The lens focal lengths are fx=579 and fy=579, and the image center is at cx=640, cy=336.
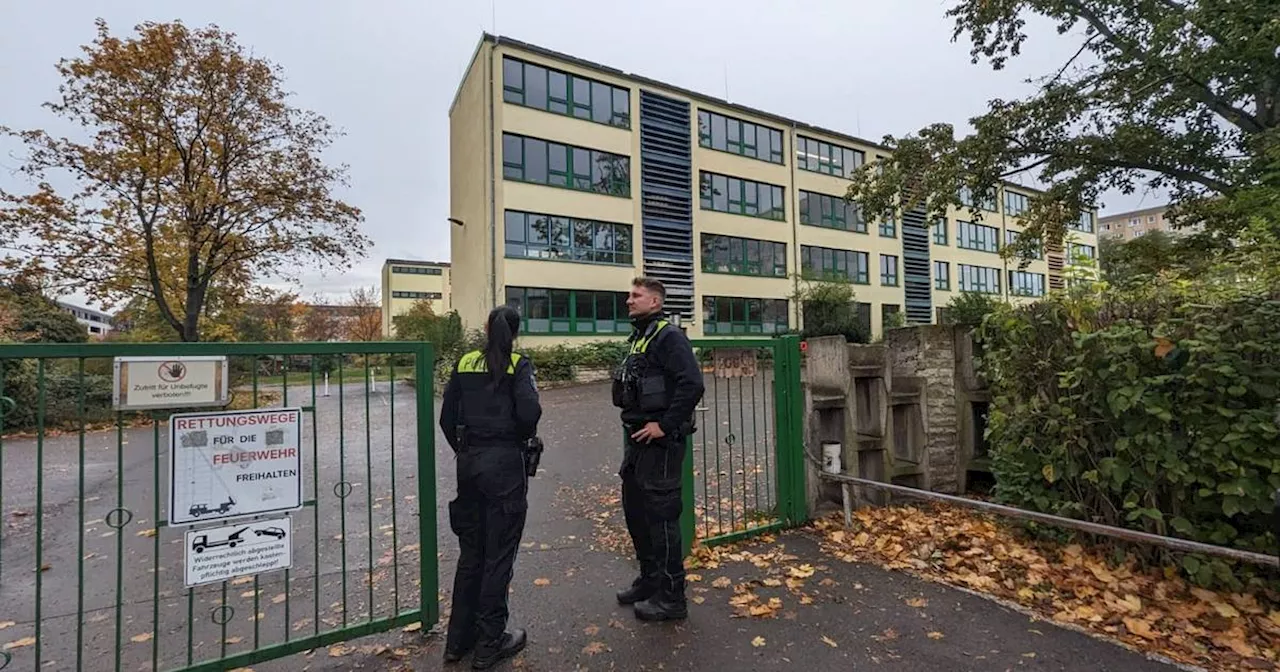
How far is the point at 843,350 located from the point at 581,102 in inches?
890

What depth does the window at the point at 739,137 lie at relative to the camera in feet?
95.3

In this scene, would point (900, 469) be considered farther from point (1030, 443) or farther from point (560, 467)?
point (560, 467)

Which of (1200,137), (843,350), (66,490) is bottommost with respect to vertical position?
(66,490)

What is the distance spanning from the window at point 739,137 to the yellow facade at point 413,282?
45.6 meters

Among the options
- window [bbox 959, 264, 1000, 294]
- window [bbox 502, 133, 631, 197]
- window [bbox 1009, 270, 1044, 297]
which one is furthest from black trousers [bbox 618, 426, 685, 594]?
window [bbox 1009, 270, 1044, 297]

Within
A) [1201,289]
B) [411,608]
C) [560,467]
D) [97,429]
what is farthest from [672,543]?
[97,429]

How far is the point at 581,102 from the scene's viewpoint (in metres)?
24.8

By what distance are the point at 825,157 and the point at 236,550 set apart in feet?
116

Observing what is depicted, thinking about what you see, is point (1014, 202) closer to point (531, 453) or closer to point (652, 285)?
point (652, 285)

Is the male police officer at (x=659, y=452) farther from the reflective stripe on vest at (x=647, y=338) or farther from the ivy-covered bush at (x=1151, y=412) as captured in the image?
the ivy-covered bush at (x=1151, y=412)

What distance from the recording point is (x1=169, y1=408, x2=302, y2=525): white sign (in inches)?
106

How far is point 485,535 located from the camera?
3021mm

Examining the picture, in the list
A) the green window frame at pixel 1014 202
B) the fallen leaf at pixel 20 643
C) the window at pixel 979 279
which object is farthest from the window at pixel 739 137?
the fallen leaf at pixel 20 643

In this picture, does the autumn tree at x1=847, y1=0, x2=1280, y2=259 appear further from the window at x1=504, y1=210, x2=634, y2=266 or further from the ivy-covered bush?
the window at x1=504, y1=210, x2=634, y2=266
